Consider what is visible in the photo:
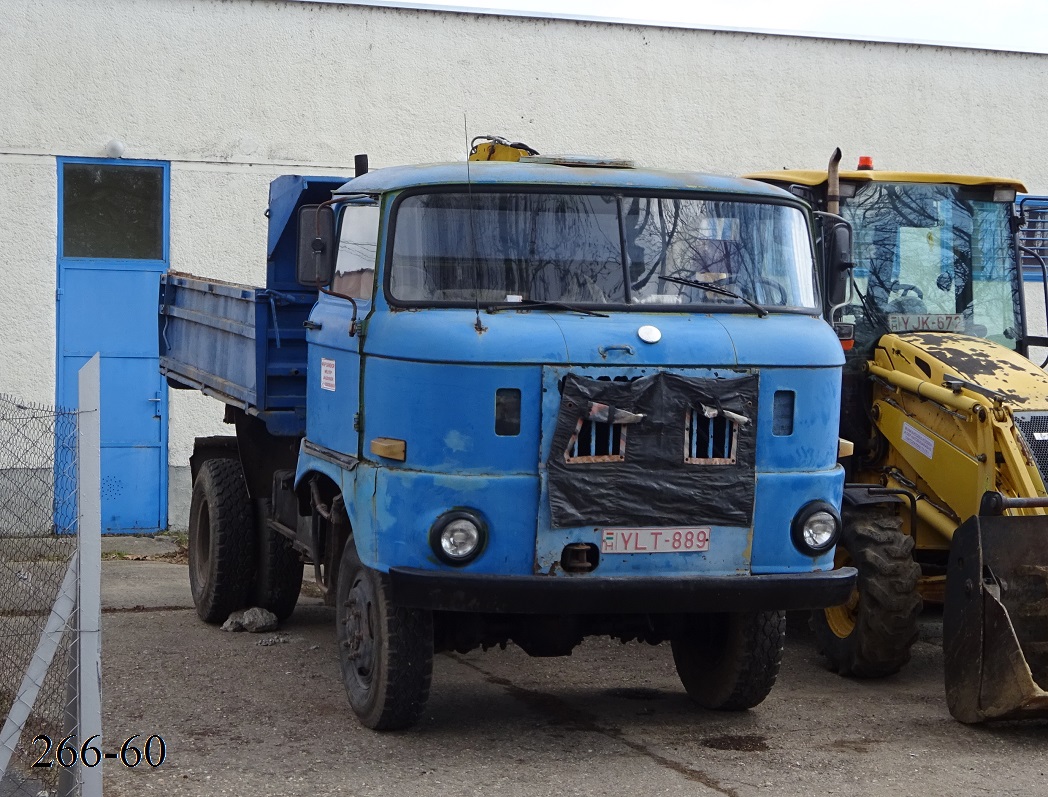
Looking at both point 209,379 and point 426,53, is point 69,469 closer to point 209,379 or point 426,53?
point 209,379

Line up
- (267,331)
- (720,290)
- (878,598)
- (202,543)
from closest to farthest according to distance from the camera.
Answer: (720,290) → (878,598) → (267,331) → (202,543)

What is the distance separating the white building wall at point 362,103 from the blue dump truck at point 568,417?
624cm

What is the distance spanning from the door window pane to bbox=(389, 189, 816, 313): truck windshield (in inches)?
279

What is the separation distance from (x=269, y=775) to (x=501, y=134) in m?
8.61

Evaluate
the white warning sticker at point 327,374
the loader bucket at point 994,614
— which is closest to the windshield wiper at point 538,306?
the white warning sticker at point 327,374

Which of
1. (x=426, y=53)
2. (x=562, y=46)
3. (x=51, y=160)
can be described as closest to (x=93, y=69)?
(x=51, y=160)

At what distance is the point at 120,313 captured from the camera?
12820 millimetres

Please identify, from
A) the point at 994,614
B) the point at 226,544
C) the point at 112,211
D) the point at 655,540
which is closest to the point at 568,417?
the point at 655,540

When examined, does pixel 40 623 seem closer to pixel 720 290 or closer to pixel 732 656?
pixel 732 656

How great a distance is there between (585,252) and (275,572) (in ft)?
11.9

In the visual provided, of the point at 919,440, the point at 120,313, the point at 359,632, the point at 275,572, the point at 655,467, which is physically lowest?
the point at 275,572

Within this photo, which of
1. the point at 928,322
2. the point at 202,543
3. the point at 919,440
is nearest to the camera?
the point at 919,440

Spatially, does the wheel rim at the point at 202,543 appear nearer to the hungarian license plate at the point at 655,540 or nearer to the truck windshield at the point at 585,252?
the truck windshield at the point at 585,252

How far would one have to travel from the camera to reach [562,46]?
44.8 feet
